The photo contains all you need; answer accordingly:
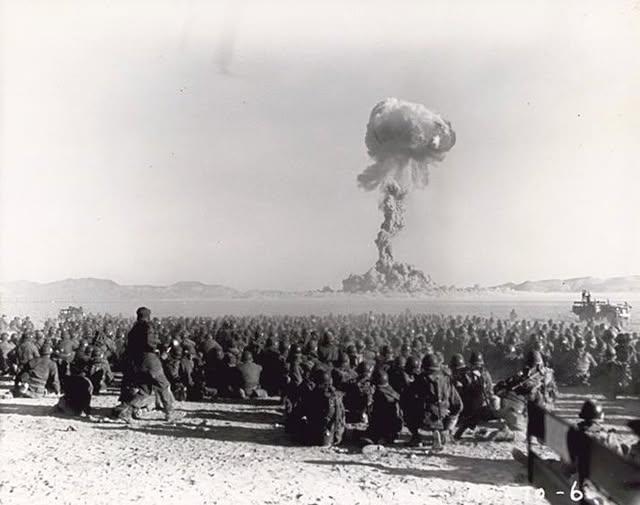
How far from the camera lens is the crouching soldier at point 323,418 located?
325 inches

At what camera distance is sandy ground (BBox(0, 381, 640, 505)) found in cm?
607

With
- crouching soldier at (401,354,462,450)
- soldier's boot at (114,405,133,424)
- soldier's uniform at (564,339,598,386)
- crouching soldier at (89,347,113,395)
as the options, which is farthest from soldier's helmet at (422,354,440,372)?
crouching soldier at (89,347,113,395)

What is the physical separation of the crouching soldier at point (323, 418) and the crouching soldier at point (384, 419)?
45 centimetres

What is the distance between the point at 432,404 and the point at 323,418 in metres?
1.56

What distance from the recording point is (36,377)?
12.2 m

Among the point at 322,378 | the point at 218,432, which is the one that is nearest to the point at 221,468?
the point at 322,378

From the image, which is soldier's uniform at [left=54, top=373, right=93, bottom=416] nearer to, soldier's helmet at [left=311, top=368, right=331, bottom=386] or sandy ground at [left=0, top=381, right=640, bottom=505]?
sandy ground at [left=0, top=381, right=640, bottom=505]

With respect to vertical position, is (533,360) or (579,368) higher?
(533,360)

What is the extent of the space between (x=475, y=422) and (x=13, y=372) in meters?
12.3

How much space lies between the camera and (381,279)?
67125 millimetres

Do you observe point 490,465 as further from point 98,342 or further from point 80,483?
point 98,342

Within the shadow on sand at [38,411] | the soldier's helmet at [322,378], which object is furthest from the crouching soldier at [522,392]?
the shadow on sand at [38,411]

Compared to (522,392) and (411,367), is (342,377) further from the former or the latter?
(522,392)

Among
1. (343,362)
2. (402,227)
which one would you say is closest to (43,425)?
(343,362)
